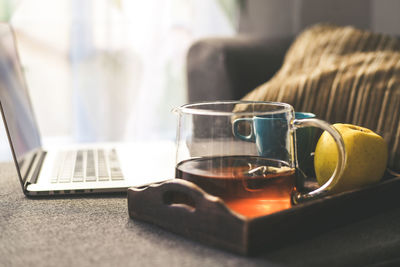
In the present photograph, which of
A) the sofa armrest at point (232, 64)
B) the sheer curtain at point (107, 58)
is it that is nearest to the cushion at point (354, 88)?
the sofa armrest at point (232, 64)

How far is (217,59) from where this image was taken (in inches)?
64.0

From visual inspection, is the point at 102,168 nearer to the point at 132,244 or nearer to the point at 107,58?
A: the point at 132,244

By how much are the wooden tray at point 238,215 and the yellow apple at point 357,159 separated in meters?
0.02

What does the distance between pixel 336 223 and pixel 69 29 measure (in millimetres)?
2104

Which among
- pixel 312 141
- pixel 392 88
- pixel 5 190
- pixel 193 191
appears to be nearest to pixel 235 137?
pixel 193 191

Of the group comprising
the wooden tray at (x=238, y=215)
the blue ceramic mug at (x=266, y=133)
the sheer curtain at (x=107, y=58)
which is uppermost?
the blue ceramic mug at (x=266, y=133)

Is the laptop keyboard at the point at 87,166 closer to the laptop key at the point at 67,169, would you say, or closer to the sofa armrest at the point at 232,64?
the laptop key at the point at 67,169

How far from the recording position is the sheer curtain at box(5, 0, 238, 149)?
240 cm

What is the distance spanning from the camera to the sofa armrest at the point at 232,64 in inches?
63.2

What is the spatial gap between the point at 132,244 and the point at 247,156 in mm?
163

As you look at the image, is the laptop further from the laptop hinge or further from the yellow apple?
the yellow apple

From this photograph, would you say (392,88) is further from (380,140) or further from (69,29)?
(69,29)

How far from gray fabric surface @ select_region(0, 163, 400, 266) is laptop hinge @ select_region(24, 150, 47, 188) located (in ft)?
0.36

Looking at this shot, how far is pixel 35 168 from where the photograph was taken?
877mm
